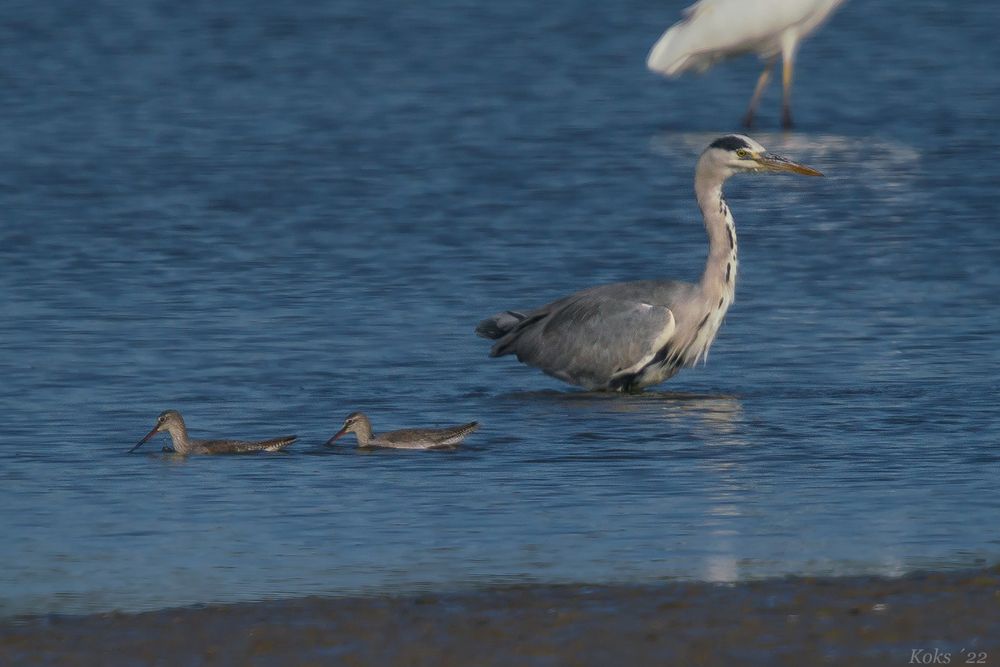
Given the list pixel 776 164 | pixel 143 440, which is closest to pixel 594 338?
pixel 776 164

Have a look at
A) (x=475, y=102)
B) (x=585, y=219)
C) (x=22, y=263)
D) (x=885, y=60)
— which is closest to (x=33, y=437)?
(x=22, y=263)

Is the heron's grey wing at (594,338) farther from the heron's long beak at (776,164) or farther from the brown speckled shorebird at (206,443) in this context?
the brown speckled shorebird at (206,443)

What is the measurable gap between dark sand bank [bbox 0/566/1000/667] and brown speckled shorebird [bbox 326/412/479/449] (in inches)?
95.1

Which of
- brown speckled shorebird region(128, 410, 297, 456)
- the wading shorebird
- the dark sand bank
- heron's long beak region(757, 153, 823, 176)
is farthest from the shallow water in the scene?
heron's long beak region(757, 153, 823, 176)

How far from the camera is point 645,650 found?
6270 mm

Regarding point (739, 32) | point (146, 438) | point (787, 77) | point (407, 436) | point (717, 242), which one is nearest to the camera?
point (407, 436)

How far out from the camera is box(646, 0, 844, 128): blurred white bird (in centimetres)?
2177

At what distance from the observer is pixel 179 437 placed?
9570 mm

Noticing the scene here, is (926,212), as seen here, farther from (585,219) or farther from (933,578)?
(933,578)

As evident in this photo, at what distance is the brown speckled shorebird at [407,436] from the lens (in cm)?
953

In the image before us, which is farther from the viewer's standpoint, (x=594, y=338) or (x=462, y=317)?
(x=462, y=317)

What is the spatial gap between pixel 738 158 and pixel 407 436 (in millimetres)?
3125

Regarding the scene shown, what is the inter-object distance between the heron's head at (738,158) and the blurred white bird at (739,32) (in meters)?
9.66

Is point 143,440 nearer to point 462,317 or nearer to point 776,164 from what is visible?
point 462,317
